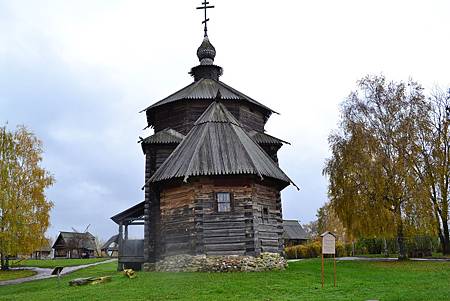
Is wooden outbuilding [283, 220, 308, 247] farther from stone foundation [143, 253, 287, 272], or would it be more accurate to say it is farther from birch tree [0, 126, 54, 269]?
stone foundation [143, 253, 287, 272]

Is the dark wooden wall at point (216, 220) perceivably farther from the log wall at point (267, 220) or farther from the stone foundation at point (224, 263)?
the stone foundation at point (224, 263)

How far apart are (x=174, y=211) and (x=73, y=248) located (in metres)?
56.2

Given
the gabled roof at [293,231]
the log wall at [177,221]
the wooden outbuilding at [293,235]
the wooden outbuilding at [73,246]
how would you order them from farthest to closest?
the wooden outbuilding at [73,246] → the gabled roof at [293,231] → the wooden outbuilding at [293,235] → the log wall at [177,221]

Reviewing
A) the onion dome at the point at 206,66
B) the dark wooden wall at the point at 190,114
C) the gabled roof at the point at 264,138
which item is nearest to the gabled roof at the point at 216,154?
the dark wooden wall at the point at 190,114

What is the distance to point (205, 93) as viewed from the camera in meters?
27.6

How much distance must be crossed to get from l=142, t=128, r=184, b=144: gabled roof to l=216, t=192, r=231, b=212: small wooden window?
18.2 ft

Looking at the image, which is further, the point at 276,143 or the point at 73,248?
the point at 73,248

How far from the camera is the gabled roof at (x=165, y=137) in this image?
2542 centimetres

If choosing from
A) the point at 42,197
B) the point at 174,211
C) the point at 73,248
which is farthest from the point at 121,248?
the point at 73,248

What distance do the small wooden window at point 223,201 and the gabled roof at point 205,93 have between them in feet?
25.1

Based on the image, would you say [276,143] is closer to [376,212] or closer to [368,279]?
[376,212]

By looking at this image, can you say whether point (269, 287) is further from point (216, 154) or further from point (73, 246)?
point (73, 246)

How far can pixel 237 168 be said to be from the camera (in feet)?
68.9

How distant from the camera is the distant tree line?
24766mm
